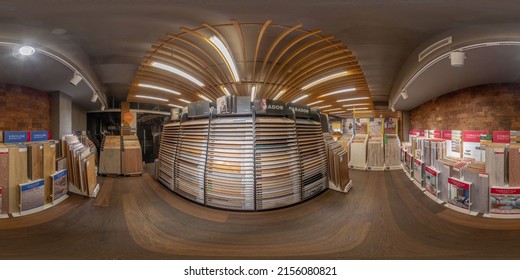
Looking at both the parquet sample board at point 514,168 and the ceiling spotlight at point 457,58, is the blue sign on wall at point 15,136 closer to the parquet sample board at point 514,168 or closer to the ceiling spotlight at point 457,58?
the ceiling spotlight at point 457,58

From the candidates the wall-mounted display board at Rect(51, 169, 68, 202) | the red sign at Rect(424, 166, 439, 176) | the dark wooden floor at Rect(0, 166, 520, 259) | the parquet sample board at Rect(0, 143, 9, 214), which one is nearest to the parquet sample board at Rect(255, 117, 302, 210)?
the dark wooden floor at Rect(0, 166, 520, 259)

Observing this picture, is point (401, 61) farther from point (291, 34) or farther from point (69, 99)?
point (69, 99)

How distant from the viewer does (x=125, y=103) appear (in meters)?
0.83

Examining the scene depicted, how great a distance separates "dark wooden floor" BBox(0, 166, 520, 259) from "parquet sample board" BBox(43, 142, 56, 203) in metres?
0.13

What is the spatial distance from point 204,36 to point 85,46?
0.64 m

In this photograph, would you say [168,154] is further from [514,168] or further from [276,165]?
[514,168]

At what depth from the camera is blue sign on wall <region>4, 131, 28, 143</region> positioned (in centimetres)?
81

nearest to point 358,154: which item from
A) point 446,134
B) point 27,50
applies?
point 446,134

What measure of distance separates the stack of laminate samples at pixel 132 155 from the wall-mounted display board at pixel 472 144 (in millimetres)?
1843

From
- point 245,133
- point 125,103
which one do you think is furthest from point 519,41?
point 125,103

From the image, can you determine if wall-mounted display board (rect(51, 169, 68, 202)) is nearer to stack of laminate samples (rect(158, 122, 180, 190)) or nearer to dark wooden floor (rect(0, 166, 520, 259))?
dark wooden floor (rect(0, 166, 520, 259))

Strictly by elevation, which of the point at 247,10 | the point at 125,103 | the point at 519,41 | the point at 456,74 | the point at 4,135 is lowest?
the point at 4,135

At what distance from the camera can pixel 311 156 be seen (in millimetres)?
1359

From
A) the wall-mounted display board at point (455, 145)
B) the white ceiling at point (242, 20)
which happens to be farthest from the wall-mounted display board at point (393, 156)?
the white ceiling at point (242, 20)
